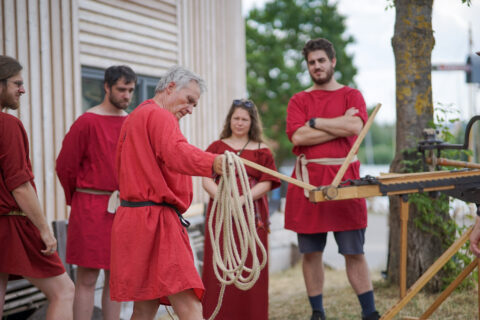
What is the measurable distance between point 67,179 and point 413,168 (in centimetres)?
323

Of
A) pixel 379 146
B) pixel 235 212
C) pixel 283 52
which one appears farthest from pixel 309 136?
pixel 379 146

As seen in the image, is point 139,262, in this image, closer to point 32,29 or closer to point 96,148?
point 96,148

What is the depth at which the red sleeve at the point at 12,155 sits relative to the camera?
2.92 m

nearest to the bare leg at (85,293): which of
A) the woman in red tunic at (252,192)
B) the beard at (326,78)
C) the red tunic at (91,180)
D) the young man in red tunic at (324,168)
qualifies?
the red tunic at (91,180)

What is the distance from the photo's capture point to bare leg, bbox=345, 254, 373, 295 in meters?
4.02

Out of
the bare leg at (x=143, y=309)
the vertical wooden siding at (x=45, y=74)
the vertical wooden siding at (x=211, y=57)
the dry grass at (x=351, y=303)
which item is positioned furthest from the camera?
the vertical wooden siding at (x=211, y=57)

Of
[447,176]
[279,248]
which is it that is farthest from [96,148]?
[279,248]

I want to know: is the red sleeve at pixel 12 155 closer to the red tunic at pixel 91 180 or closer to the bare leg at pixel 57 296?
the bare leg at pixel 57 296

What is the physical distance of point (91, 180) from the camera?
12.2 feet

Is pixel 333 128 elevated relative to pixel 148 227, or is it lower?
elevated

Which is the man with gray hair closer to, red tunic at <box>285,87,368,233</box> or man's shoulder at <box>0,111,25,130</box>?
man's shoulder at <box>0,111,25,130</box>

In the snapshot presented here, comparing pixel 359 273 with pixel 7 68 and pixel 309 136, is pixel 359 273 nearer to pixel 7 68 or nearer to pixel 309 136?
pixel 309 136

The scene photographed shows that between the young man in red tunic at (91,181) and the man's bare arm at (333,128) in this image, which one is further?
the man's bare arm at (333,128)

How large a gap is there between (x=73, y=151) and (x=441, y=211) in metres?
3.46
